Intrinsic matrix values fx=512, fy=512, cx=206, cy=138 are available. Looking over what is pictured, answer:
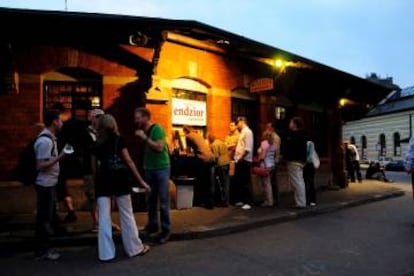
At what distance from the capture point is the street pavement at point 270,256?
21.5 ft

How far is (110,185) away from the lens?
6.97 meters

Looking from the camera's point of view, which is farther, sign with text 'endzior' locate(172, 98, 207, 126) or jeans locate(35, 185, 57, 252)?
sign with text 'endzior' locate(172, 98, 207, 126)

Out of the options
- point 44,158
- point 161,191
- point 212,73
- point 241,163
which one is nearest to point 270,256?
point 161,191

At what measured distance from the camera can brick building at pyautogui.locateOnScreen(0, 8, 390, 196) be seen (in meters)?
10.3

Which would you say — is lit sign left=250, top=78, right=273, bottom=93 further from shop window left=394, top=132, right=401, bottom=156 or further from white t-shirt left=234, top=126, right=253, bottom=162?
shop window left=394, top=132, right=401, bottom=156

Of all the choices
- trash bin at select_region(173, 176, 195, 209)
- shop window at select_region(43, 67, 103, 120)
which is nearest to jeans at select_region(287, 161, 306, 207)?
trash bin at select_region(173, 176, 195, 209)

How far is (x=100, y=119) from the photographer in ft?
23.4

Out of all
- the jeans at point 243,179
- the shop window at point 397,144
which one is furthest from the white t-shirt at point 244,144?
the shop window at point 397,144

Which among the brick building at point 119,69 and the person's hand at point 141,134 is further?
the brick building at point 119,69

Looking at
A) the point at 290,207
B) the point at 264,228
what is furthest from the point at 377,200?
the point at 264,228

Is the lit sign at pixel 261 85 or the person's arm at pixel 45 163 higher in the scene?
the lit sign at pixel 261 85

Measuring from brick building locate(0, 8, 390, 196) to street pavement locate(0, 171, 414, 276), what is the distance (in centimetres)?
359

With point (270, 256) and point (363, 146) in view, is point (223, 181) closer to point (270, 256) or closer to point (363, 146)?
point (270, 256)

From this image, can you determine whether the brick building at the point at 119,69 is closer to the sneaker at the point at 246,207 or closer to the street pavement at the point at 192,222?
the street pavement at the point at 192,222
